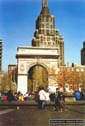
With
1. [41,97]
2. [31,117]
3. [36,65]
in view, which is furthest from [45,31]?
[31,117]

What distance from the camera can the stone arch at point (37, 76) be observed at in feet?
274

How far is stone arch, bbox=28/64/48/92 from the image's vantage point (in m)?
83.4

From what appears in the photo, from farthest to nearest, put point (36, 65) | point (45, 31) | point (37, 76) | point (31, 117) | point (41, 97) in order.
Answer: point (45, 31) → point (37, 76) → point (36, 65) → point (41, 97) → point (31, 117)

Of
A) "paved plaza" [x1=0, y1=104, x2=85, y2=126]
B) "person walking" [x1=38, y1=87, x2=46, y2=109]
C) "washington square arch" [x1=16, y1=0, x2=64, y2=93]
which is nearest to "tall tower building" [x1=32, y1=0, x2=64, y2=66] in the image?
"washington square arch" [x1=16, y1=0, x2=64, y2=93]

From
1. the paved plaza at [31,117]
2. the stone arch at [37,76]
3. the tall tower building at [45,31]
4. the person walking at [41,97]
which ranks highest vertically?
the tall tower building at [45,31]

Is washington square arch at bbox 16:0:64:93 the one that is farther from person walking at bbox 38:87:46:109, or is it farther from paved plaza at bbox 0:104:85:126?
person walking at bbox 38:87:46:109

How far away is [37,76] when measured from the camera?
88812mm

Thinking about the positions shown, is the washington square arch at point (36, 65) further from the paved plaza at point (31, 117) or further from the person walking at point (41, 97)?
the person walking at point (41, 97)

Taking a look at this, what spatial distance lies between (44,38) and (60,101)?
13440cm

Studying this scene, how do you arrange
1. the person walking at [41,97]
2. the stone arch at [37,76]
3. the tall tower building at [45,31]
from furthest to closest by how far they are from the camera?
the tall tower building at [45,31]
the stone arch at [37,76]
the person walking at [41,97]

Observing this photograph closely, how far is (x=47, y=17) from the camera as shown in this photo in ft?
516

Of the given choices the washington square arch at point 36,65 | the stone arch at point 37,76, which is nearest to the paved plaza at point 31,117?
the washington square arch at point 36,65

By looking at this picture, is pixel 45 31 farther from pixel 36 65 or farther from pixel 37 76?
pixel 36 65

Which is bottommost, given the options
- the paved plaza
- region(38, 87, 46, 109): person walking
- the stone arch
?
the paved plaza
